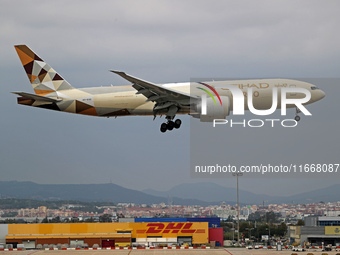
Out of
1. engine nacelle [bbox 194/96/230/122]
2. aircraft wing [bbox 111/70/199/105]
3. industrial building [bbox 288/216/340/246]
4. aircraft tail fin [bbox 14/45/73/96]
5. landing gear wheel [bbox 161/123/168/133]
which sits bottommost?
industrial building [bbox 288/216/340/246]

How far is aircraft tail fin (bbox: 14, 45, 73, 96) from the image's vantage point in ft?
262

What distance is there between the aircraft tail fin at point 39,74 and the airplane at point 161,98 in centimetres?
161

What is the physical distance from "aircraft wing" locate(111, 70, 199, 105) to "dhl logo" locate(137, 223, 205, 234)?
156ft

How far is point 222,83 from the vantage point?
70.2m

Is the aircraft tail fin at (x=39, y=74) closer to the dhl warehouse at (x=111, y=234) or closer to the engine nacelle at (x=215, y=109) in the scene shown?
the engine nacelle at (x=215, y=109)

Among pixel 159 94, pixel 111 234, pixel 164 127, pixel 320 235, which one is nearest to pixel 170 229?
pixel 111 234

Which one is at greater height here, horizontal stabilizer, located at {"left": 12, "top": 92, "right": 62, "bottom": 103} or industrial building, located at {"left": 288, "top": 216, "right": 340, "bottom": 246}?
horizontal stabilizer, located at {"left": 12, "top": 92, "right": 62, "bottom": 103}

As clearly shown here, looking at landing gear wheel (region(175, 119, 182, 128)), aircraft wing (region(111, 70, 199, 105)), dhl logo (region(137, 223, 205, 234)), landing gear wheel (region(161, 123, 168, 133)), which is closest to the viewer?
aircraft wing (region(111, 70, 199, 105))

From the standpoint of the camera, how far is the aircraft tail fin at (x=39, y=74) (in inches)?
3150

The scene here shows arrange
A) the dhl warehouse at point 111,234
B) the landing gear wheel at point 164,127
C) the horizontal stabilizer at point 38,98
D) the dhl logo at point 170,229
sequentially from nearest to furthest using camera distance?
the horizontal stabilizer at point 38,98, the landing gear wheel at point 164,127, the dhl warehouse at point 111,234, the dhl logo at point 170,229

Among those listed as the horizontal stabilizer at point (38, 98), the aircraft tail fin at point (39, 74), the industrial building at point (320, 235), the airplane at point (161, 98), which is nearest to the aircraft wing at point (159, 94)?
the airplane at point (161, 98)

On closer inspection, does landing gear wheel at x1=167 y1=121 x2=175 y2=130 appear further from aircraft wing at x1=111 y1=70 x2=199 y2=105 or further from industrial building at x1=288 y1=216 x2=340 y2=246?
industrial building at x1=288 y1=216 x2=340 y2=246

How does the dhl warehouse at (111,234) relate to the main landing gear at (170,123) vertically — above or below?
below

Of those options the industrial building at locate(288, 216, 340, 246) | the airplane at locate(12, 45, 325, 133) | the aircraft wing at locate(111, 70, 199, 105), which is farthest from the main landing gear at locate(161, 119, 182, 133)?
the industrial building at locate(288, 216, 340, 246)
